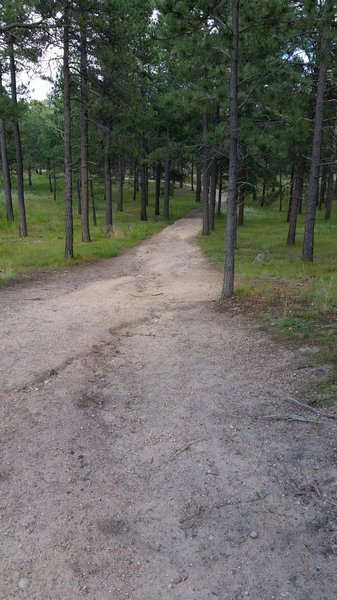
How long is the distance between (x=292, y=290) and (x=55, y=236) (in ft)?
53.7

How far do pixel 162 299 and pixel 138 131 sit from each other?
21.1 m

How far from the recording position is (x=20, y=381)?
609 centimetres

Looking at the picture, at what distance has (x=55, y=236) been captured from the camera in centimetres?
2389

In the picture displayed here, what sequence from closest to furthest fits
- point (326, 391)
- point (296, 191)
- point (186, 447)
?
point (186, 447), point (326, 391), point (296, 191)

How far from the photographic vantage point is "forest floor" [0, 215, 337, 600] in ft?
10.2

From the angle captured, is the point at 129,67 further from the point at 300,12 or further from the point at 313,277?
the point at 313,277

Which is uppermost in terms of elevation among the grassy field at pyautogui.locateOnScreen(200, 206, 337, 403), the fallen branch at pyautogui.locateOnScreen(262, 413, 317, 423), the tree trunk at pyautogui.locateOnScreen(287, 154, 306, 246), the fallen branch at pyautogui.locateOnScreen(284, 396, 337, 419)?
the tree trunk at pyautogui.locateOnScreen(287, 154, 306, 246)

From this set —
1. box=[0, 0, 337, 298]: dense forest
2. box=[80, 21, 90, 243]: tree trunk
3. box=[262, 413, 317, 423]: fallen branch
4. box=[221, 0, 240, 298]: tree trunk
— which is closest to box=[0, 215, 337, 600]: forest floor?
box=[262, 413, 317, 423]: fallen branch

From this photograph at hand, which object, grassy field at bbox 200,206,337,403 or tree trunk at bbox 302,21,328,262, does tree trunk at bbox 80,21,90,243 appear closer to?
grassy field at bbox 200,206,337,403

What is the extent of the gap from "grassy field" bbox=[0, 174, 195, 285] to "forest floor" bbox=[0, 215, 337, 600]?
7442 mm

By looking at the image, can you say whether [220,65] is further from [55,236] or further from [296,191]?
[55,236]

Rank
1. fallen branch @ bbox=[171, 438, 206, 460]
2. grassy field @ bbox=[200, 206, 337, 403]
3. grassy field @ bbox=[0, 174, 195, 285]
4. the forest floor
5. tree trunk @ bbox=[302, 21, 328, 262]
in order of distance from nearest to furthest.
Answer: the forest floor, fallen branch @ bbox=[171, 438, 206, 460], grassy field @ bbox=[200, 206, 337, 403], tree trunk @ bbox=[302, 21, 328, 262], grassy field @ bbox=[0, 174, 195, 285]

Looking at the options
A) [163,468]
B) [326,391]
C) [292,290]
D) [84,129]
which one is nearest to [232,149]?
[292,290]

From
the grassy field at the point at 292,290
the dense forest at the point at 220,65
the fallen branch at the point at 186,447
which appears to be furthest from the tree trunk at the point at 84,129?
the fallen branch at the point at 186,447
